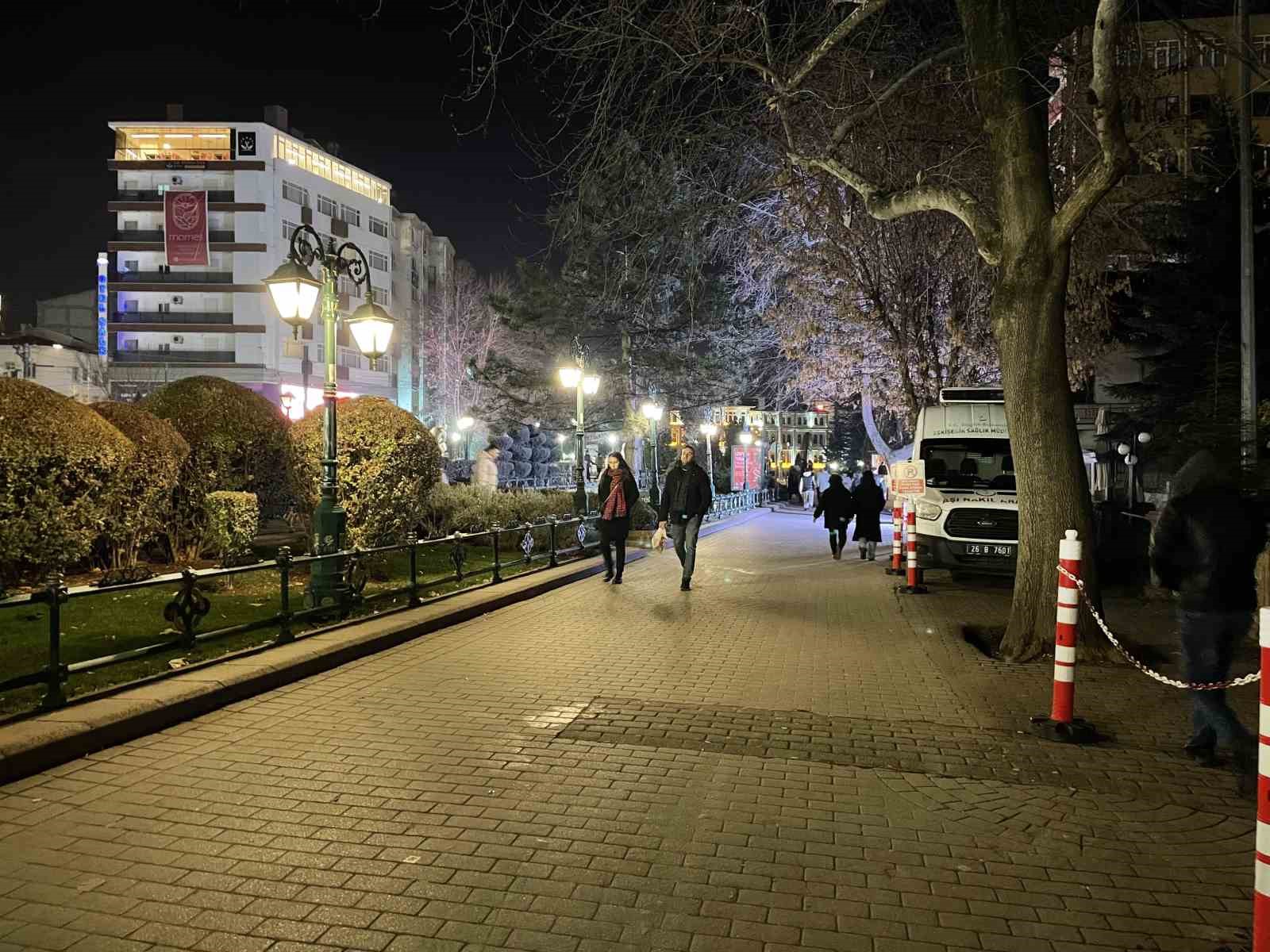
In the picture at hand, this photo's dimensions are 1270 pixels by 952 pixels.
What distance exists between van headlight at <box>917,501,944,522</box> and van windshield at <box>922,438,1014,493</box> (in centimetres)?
83

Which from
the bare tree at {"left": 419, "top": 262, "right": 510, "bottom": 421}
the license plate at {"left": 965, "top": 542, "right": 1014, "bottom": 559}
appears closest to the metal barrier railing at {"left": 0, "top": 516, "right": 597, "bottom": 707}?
the license plate at {"left": 965, "top": 542, "right": 1014, "bottom": 559}

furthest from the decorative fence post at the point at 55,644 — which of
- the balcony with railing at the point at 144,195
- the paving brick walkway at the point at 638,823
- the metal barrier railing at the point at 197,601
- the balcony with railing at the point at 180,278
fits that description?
the balcony with railing at the point at 144,195

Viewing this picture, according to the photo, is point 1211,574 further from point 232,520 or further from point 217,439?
point 217,439

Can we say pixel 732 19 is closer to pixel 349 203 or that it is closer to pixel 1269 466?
pixel 1269 466

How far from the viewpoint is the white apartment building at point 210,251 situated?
59.3m

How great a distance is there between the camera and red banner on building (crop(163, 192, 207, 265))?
5706 centimetres

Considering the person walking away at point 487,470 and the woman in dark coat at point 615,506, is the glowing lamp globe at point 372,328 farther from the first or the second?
the person walking away at point 487,470

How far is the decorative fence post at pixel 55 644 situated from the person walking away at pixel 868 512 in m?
14.5

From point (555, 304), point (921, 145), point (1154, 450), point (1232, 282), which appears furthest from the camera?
point (555, 304)

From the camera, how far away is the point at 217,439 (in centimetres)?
1540

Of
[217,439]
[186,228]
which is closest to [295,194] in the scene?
[186,228]

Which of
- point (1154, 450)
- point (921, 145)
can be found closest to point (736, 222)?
point (921, 145)

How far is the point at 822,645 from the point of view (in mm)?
9242

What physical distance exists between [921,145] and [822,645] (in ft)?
29.9
